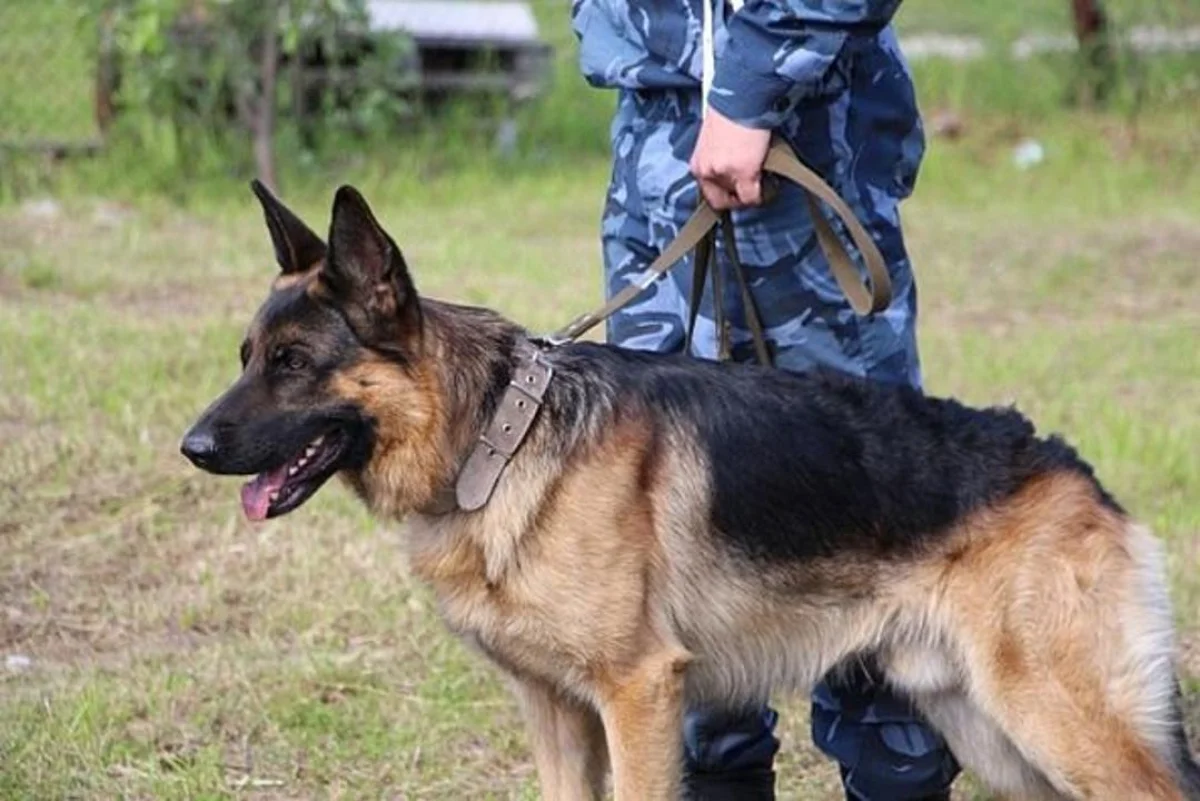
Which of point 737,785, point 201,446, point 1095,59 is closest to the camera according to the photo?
point 201,446

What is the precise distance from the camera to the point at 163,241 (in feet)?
34.6

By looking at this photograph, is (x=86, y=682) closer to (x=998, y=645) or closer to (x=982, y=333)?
(x=998, y=645)

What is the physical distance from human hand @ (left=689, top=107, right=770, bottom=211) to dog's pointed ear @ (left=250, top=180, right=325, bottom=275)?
0.73m

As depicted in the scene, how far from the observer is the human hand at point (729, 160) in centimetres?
426

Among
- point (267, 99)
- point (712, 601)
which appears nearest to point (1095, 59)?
point (267, 99)

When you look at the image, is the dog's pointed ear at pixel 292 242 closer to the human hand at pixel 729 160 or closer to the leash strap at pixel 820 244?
the leash strap at pixel 820 244

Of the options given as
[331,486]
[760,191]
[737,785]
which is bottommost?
[331,486]

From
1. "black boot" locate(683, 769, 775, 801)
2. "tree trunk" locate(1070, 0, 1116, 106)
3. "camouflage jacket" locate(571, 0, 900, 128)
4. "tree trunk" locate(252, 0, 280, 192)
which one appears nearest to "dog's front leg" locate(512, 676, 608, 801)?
"black boot" locate(683, 769, 775, 801)

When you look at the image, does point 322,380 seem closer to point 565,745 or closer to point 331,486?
point 565,745

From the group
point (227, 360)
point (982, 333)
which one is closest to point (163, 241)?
point (227, 360)

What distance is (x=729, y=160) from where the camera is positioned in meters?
4.27

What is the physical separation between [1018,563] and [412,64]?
9.16m

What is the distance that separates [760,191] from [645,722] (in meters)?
1.02

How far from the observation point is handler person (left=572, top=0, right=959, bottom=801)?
14.0 feet
